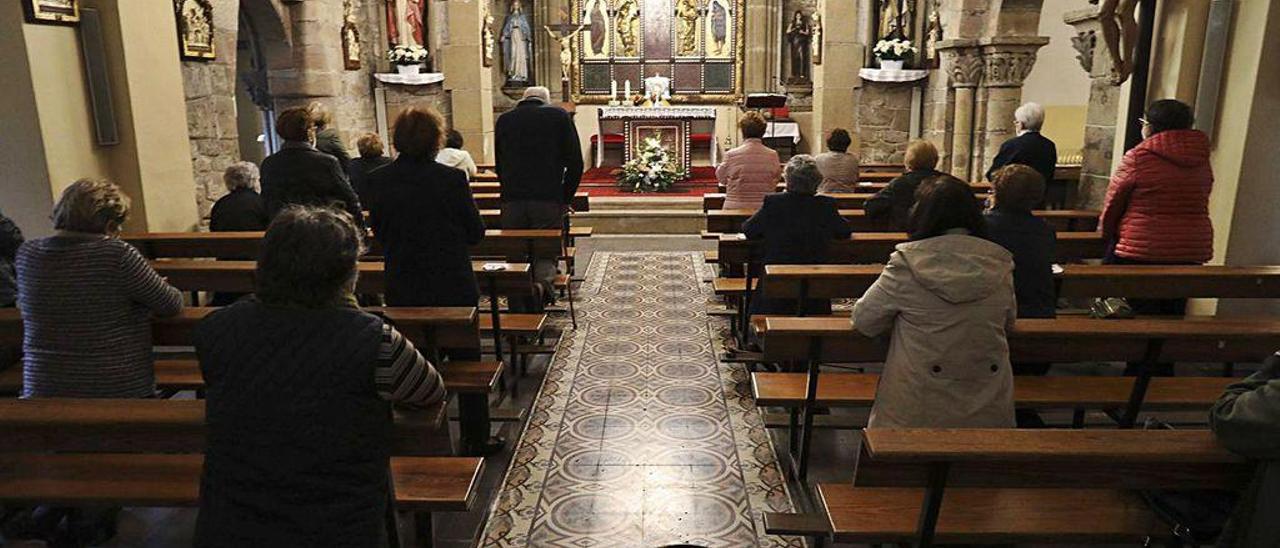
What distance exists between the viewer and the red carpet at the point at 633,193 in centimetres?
1133

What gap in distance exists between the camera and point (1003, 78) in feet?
27.9

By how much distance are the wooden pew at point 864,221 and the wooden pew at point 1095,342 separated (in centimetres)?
269

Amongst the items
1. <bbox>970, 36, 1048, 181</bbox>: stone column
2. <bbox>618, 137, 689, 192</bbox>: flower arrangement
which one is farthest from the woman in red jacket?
<bbox>618, 137, 689, 192</bbox>: flower arrangement

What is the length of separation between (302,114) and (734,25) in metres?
11.9

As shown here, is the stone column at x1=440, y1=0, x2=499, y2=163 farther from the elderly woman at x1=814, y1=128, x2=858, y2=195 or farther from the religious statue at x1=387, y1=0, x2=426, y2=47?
the elderly woman at x1=814, y1=128, x2=858, y2=195

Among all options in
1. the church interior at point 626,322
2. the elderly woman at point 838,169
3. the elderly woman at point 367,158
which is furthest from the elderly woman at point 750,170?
the elderly woman at point 367,158

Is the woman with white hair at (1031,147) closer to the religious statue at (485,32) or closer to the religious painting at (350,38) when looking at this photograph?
the religious statue at (485,32)

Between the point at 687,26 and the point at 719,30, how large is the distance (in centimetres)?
59

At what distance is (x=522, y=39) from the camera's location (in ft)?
47.6

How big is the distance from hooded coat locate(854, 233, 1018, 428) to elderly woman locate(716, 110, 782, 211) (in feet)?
12.3

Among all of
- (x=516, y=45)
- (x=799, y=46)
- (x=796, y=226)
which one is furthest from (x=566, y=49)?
(x=796, y=226)

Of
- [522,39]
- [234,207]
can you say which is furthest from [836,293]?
[522,39]

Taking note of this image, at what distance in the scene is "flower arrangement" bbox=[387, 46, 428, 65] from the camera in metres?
10.7

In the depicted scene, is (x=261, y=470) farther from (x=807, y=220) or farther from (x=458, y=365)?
(x=807, y=220)
